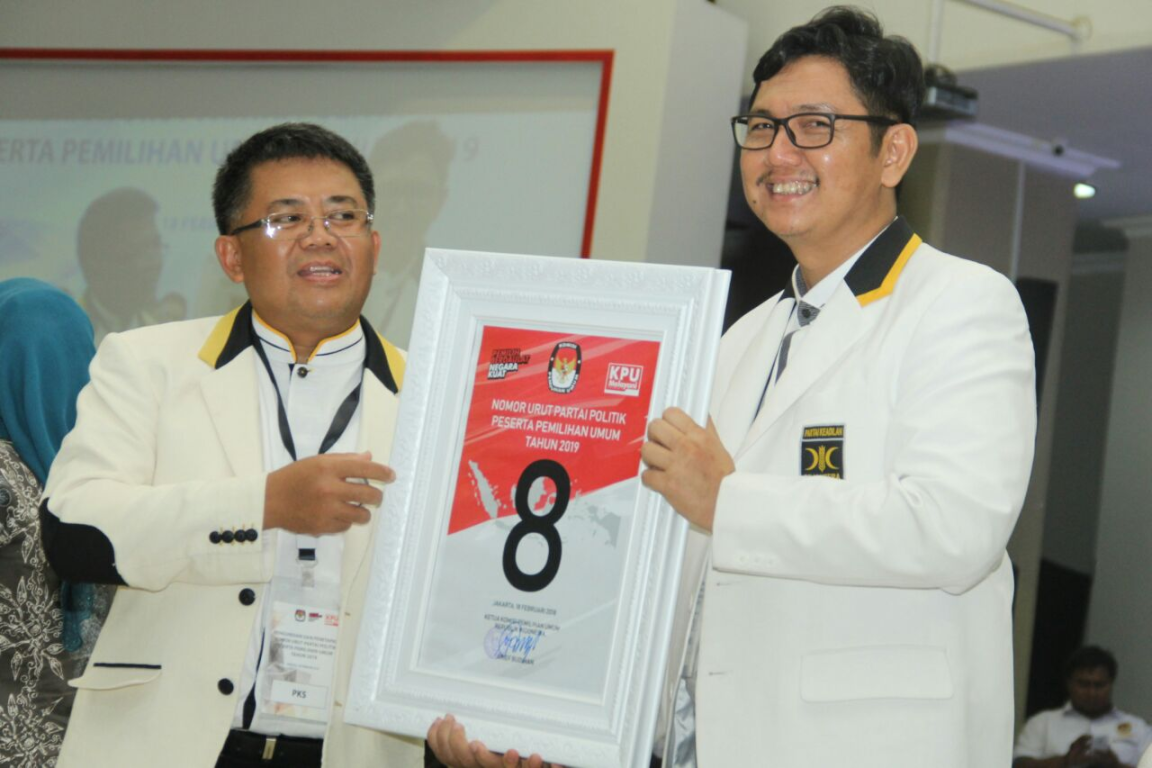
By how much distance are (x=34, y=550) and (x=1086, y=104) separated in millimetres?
5895

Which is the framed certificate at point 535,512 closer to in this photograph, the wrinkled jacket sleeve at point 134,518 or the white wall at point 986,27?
the wrinkled jacket sleeve at point 134,518

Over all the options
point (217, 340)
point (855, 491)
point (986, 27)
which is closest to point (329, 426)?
point (217, 340)

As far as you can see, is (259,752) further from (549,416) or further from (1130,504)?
(1130,504)

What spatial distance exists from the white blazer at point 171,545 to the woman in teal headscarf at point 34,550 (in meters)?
0.43

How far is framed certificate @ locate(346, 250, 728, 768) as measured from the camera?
6.30 ft

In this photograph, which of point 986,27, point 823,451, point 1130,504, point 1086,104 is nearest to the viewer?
point 823,451

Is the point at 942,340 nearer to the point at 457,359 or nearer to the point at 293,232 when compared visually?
the point at 457,359

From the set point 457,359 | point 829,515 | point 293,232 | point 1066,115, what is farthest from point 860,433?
point 1066,115

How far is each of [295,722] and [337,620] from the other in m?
0.18

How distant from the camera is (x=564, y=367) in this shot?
2037 mm

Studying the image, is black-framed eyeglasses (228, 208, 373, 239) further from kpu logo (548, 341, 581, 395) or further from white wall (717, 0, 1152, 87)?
white wall (717, 0, 1152, 87)

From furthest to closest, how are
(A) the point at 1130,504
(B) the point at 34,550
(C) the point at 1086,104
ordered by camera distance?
(A) the point at 1130,504
(C) the point at 1086,104
(B) the point at 34,550

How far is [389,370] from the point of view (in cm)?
242

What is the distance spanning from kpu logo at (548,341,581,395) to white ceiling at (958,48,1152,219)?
4779mm
